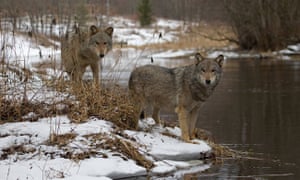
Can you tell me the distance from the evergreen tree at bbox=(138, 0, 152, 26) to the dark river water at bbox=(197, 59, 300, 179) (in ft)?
204

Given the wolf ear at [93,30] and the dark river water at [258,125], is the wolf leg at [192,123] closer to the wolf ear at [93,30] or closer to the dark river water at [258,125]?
the dark river water at [258,125]

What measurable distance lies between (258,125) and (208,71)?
2788 millimetres

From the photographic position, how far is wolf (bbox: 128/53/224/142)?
29.2 feet

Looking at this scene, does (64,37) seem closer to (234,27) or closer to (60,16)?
(60,16)

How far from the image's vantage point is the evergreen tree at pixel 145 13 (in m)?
81.3

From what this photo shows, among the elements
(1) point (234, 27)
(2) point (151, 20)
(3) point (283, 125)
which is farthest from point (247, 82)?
(2) point (151, 20)

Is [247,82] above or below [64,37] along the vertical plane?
below

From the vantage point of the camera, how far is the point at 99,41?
11.6 meters

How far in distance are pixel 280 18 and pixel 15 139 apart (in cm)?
3219

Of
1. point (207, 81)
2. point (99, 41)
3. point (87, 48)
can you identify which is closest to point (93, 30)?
point (99, 41)

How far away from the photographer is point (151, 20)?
8444cm

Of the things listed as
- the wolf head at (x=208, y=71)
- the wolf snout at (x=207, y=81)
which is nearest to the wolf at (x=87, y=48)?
the wolf head at (x=208, y=71)

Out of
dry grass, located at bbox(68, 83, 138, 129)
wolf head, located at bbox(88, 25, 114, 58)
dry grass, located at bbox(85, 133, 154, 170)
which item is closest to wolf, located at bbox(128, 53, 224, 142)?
dry grass, located at bbox(68, 83, 138, 129)

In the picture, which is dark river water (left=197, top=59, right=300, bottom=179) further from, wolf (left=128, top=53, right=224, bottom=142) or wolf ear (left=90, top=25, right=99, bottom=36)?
wolf ear (left=90, top=25, right=99, bottom=36)
